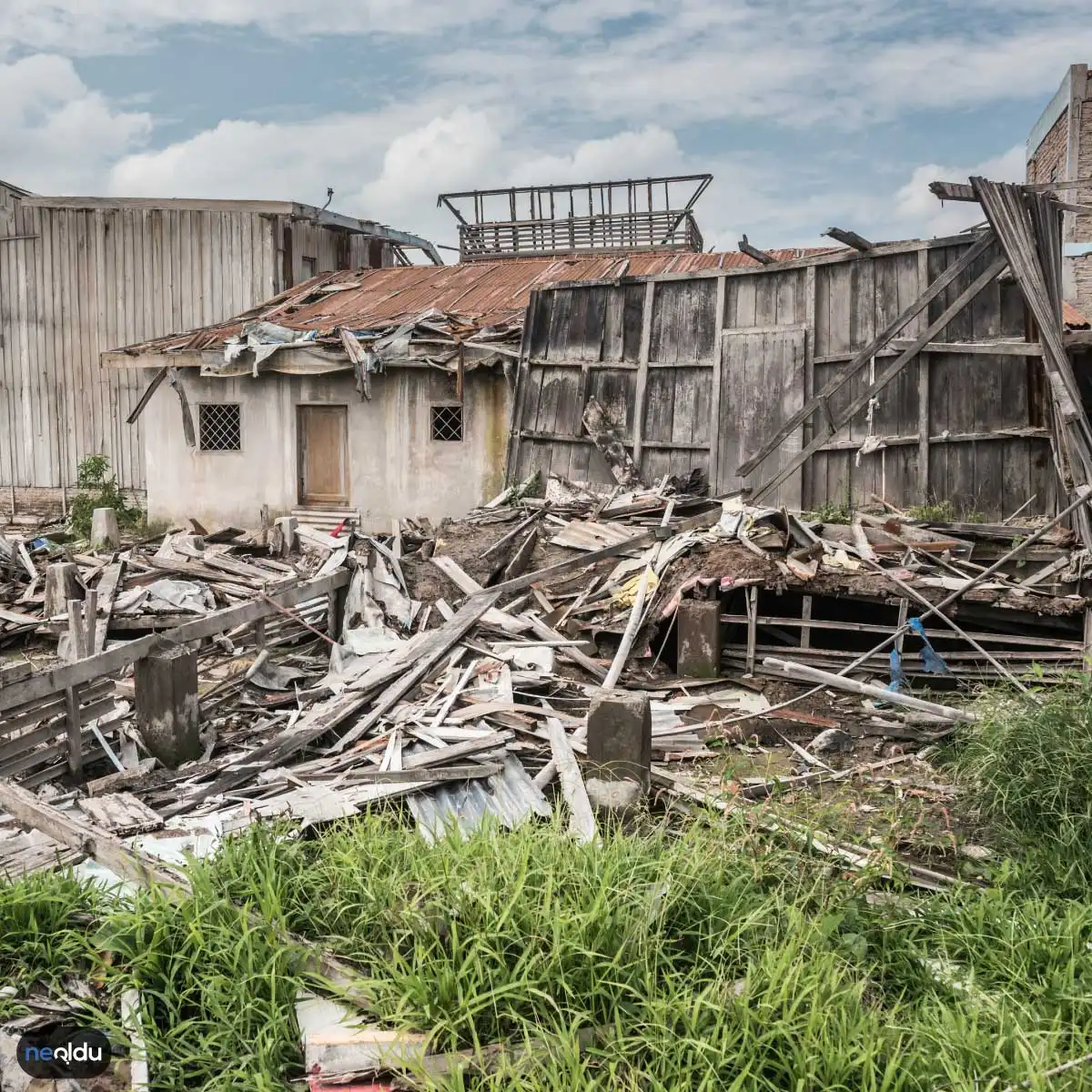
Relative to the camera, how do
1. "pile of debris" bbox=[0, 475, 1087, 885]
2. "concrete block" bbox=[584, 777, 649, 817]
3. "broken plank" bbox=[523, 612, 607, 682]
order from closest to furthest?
1. "concrete block" bbox=[584, 777, 649, 817]
2. "pile of debris" bbox=[0, 475, 1087, 885]
3. "broken plank" bbox=[523, 612, 607, 682]

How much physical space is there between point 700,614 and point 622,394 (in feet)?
16.2

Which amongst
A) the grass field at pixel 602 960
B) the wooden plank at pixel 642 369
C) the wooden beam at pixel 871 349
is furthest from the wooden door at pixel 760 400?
the grass field at pixel 602 960

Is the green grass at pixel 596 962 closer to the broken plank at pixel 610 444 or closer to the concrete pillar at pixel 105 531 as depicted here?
the broken plank at pixel 610 444

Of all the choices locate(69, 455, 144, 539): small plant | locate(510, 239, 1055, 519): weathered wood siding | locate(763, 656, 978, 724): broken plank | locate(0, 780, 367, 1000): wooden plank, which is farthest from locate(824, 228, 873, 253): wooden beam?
locate(69, 455, 144, 539): small plant

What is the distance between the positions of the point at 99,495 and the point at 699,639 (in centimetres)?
1452

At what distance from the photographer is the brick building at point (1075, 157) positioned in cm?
1658

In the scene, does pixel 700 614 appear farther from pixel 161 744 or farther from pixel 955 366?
pixel 161 744

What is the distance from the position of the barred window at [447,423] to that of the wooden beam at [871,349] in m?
5.11

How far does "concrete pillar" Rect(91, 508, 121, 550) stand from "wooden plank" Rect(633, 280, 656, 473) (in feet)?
27.6

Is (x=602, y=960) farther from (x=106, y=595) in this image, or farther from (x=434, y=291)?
(x=434, y=291)

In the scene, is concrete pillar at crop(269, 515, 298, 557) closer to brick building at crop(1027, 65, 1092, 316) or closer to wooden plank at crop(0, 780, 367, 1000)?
wooden plank at crop(0, 780, 367, 1000)

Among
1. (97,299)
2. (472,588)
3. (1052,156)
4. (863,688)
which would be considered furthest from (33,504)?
(1052,156)

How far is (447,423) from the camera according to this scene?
16125mm

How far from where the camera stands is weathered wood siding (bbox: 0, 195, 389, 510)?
792 inches
